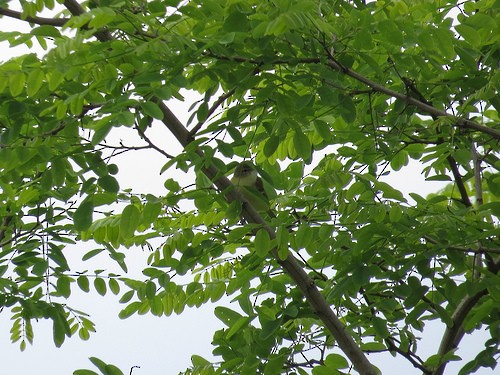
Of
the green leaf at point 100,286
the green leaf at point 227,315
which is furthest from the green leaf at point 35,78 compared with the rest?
the green leaf at point 227,315

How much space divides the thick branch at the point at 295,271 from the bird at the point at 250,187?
0.05 m

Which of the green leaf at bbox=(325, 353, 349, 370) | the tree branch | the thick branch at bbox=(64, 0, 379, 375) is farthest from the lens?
the green leaf at bbox=(325, 353, 349, 370)

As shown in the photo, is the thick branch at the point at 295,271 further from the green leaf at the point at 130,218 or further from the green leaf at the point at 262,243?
the green leaf at the point at 130,218

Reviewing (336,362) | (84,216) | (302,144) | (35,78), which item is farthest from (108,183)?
(336,362)

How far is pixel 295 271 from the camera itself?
3676mm

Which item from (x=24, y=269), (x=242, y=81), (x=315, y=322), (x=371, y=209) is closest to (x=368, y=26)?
(x=242, y=81)

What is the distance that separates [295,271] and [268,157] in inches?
22.3

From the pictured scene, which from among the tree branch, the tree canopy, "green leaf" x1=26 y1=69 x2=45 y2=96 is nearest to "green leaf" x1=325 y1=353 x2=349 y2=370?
the tree canopy

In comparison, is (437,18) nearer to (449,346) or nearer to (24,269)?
(449,346)

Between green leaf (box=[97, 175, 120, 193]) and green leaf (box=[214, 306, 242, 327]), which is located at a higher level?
green leaf (box=[97, 175, 120, 193])

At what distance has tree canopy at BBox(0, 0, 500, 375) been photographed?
2863 mm

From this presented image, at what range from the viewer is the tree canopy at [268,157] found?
2.86 m

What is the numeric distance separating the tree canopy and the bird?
64mm

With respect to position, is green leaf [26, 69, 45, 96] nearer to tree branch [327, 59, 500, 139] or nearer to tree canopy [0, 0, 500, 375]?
tree canopy [0, 0, 500, 375]
